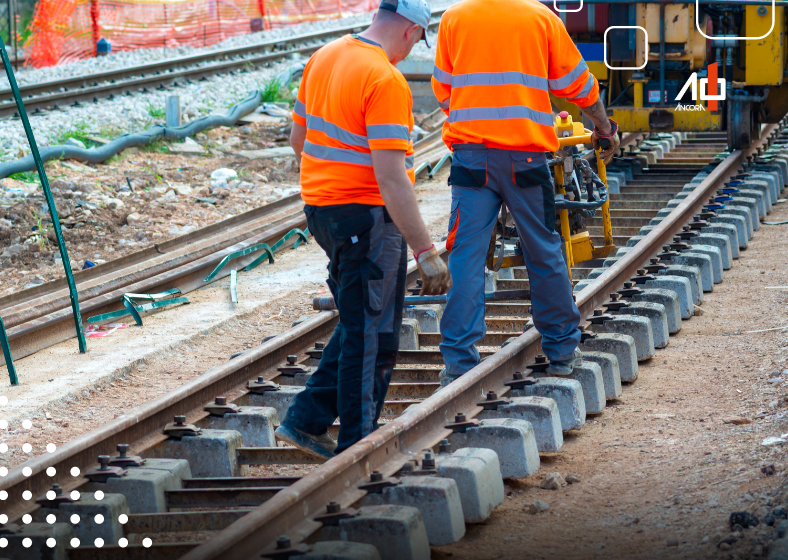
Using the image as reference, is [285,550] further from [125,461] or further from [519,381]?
[519,381]

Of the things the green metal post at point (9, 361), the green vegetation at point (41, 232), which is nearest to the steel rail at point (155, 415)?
the green metal post at point (9, 361)

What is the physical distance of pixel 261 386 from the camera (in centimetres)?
510

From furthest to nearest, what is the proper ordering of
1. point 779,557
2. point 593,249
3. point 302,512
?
point 593,249 → point 302,512 → point 779,557

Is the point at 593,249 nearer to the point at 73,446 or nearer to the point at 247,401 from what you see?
the point at 247,401

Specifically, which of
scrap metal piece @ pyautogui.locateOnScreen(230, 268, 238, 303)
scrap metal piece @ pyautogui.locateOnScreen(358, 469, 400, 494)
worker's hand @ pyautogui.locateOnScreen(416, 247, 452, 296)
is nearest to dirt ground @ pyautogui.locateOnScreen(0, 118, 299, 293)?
scrap metal piece @ pyautogui.locateOnScreen(230, 268, 238, 303)

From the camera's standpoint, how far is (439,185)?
12.2 m

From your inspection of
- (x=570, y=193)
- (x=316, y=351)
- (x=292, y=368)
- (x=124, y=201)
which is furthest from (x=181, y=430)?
(x=124, y=201)

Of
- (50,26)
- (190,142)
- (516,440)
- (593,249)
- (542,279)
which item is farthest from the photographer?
(50,26)

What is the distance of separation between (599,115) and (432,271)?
5.60ft

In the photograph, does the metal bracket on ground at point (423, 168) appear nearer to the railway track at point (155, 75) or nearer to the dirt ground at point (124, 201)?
the dirt ground at point (124, 201)

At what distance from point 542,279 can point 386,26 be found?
63.3 inches

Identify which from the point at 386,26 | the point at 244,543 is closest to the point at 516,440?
the point at 244,543

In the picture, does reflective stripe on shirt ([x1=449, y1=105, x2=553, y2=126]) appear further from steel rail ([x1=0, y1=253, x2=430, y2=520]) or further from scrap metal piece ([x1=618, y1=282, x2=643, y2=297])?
scrap metal piece ([x1=618, y1=282, x2=643, y2=297])

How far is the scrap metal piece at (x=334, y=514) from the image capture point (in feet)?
11.3
